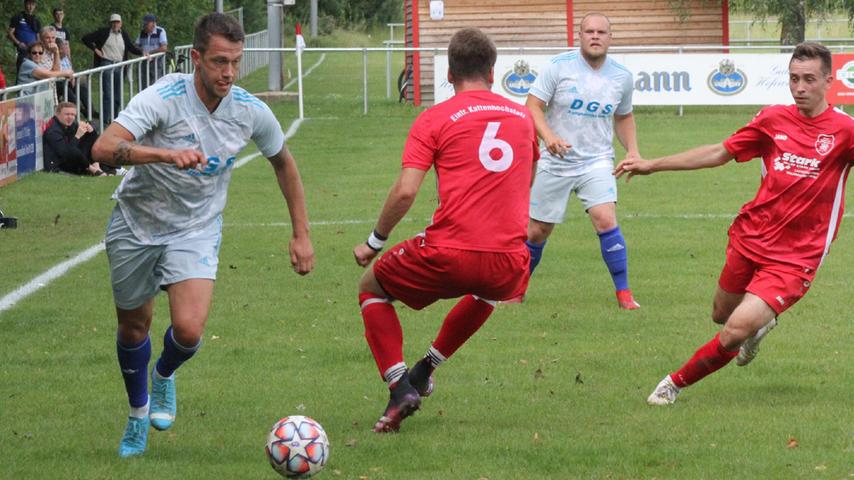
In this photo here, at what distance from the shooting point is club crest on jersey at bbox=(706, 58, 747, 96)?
95.8 feet

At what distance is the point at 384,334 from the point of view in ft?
23.5

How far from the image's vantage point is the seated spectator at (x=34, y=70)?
21.1 metres

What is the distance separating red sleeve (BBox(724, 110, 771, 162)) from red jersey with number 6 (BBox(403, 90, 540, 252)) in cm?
135

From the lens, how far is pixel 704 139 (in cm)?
2481

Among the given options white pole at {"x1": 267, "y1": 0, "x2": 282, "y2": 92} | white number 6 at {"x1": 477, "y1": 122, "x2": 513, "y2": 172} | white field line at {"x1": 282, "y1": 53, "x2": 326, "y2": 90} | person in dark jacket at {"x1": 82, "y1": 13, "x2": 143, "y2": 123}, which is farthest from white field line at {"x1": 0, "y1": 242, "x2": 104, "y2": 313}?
white field line at {"x1": 282, "y1": 53, "x2": 326, "y2": 90}

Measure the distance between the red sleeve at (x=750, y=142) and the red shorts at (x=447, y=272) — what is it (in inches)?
53.0

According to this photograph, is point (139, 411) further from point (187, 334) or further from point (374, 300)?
point (374, 300)

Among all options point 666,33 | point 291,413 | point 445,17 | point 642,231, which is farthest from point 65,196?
point 666,33

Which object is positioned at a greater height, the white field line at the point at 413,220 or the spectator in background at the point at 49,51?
the spectator in background at the point at 49,51

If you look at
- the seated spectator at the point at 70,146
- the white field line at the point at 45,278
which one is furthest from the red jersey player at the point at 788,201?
the seated spectator at the point at 70,146

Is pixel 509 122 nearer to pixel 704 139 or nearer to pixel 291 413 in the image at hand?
pixel 291 413

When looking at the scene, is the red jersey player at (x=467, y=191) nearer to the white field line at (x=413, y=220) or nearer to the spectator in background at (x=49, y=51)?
the white field line at (x=413, y=220)

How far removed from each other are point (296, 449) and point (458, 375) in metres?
2.64

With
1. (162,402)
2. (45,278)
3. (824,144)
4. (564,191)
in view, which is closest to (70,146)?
(45,278)
